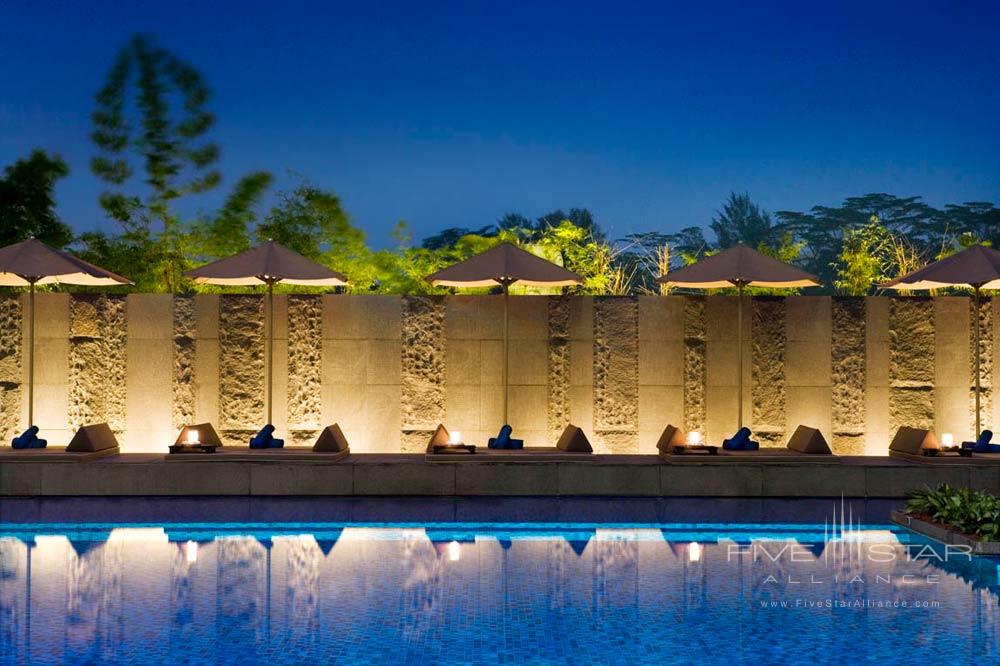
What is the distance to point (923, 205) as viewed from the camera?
44000 millimetres

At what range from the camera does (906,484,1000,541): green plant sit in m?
8.30

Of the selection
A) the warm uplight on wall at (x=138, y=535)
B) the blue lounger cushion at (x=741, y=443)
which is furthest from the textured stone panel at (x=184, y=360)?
the blue lounger cushion at (x=741, y=443)

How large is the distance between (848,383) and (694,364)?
6.40 ft

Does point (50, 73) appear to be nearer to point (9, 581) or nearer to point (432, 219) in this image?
point (432, 219)

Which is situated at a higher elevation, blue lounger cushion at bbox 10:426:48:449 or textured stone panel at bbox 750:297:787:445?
textured stone panel at bbox 750:297:787:445

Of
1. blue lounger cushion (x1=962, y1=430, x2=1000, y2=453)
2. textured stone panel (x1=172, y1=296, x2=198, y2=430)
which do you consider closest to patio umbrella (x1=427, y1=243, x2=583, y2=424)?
textured stone panel (x1=172, y1=296, x2=198, y2=430)

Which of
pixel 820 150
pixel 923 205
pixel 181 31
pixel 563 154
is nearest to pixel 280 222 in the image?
pixel 181 31

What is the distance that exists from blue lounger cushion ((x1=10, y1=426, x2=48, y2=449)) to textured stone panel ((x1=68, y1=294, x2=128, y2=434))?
1223 millimetres

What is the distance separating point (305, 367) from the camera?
41.7 feet

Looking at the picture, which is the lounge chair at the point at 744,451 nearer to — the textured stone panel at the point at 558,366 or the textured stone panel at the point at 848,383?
the textured stone panel at the point at 848,383

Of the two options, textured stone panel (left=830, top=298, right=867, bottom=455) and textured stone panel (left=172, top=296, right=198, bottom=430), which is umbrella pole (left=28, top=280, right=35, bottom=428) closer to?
textured stone panel (left=172, top=296, right=198, bottom=430)

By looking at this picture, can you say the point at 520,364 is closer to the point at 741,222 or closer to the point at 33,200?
the point at 33,200

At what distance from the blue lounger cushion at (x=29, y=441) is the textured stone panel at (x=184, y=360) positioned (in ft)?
Result: 5.61

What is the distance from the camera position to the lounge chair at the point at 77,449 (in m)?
10.5
